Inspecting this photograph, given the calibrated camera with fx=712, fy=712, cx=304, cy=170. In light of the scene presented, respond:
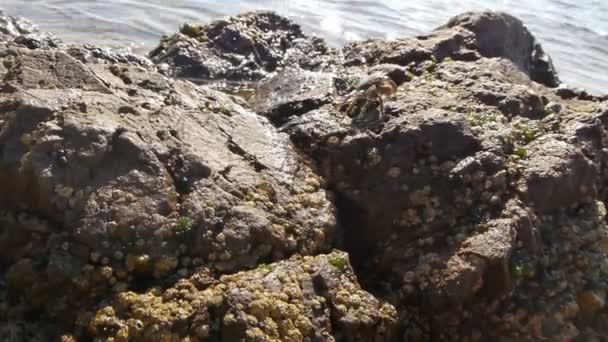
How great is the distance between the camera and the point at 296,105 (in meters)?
8.47

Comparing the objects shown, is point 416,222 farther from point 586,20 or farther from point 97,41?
point 586,20

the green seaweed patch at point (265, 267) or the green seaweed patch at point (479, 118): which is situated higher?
the green seaweed patch at point (479, 118)

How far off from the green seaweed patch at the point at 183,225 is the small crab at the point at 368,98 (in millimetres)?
2537

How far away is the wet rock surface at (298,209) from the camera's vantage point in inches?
218

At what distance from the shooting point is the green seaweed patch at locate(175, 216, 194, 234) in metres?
5.91

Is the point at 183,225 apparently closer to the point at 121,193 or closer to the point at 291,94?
the point at 121,193

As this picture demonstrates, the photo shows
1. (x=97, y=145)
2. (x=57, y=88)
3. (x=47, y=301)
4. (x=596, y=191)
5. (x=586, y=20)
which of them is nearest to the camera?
(x=47, y=301)

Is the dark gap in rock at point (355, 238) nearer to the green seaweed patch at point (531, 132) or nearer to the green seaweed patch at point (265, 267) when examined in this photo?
the green seaweed patch at point (265, 267)

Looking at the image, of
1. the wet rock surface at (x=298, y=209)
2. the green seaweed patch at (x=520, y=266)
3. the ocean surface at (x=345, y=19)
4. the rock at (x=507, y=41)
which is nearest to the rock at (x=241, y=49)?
the rock at (x=507, y=41)

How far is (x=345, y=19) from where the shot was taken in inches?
770

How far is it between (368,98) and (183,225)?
285 centimetres

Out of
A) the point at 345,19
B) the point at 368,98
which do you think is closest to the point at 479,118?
the point at 368,98

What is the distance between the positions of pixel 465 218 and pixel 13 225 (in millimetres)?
4074

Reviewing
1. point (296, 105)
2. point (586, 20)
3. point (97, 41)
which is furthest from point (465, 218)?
point (586, 20)
